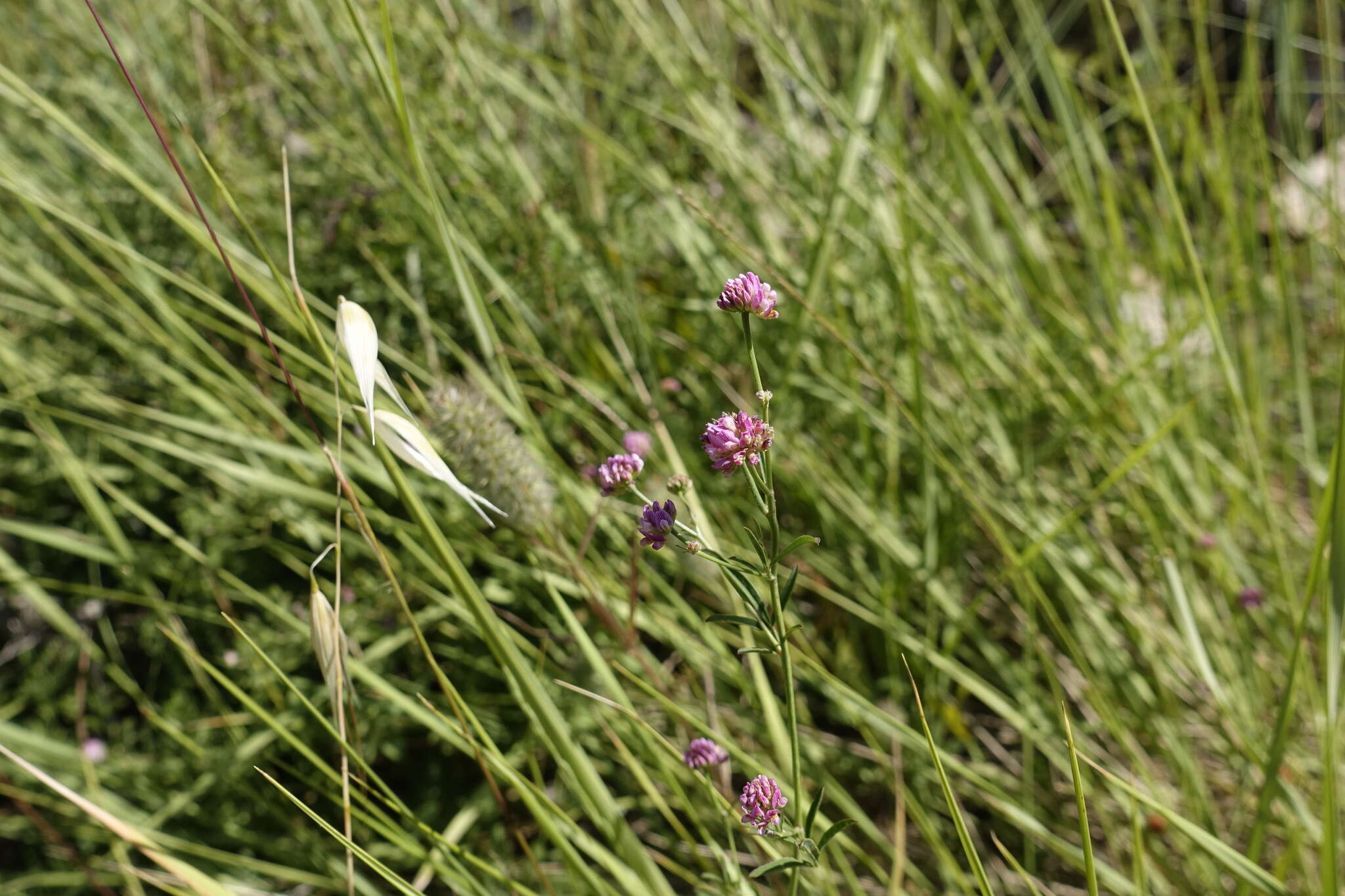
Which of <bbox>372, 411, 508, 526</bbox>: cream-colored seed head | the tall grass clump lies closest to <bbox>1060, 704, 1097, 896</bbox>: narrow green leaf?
the tall grass clump

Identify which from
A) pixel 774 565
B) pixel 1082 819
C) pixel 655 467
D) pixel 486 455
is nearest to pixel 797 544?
pixel 774 565

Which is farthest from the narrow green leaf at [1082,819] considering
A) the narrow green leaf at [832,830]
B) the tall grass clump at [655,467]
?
the tall grass clump at [655,467]

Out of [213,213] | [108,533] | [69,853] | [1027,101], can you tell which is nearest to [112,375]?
[213,213]

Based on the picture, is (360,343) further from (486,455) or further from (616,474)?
(486,455)

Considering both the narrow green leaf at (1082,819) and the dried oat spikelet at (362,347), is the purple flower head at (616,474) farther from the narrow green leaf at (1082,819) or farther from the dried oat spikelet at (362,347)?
the narrow green leaf at (1082,819)

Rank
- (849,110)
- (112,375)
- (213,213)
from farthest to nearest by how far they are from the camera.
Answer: (112,375) → (213,213) → (849,110)

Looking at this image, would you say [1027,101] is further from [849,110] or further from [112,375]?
[112,375]
